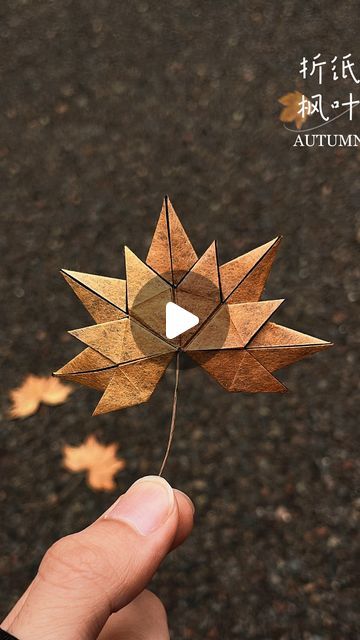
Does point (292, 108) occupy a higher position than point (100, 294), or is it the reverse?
point (292, 108)

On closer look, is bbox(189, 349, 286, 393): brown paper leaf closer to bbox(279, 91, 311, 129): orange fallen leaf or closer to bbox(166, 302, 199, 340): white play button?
bbox(166, 302, 199, 340): white play button

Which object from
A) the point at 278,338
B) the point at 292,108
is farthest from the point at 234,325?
the point at 292,108

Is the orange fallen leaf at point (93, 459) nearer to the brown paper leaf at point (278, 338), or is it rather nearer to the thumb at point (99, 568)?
the thumb at point (99, 568)

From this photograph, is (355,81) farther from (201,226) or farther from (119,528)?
(119,528)

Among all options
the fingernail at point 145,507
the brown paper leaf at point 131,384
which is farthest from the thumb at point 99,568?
the brown paper leaf at point 131,384

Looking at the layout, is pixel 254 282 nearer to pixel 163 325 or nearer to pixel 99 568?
pixel 163 325

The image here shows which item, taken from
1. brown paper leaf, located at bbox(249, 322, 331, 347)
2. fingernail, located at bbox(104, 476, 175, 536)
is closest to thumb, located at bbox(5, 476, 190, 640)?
fingernail, located at bbox(104, 476, 175, 536)
